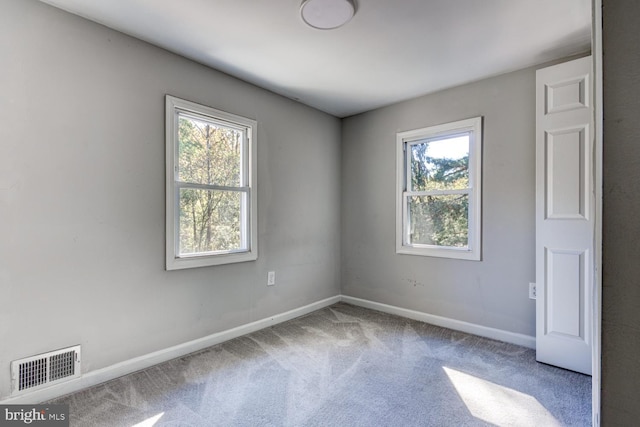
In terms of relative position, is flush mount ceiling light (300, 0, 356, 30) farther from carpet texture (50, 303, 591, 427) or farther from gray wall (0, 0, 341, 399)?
carpet texture (50, 303, 591, 427)

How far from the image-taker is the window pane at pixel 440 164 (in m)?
2.95

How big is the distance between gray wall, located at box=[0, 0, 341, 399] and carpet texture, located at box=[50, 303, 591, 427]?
1.07 ft

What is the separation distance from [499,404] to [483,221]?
1521mm

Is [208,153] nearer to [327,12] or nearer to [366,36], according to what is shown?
[327,12]

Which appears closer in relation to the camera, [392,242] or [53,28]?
[53,28]

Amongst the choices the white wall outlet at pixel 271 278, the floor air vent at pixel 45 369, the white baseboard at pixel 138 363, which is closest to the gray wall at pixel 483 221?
the white wall outlet at pixel 271 278

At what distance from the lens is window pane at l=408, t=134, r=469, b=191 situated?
295cm

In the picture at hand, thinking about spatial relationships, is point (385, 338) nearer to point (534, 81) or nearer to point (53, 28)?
point (534, 81)

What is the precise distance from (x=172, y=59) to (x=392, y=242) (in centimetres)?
269

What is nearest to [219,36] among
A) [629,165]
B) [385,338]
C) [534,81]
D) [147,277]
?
[147,277]

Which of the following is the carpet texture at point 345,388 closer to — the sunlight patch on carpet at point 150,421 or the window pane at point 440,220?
the sunlight patch on carpet at point 150,421

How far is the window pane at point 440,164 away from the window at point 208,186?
173 centimetres

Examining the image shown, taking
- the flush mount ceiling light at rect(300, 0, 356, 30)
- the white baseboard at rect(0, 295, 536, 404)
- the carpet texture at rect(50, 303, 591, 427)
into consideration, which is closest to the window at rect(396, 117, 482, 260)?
the white baseboard at rect(0, 295, 536, 404)

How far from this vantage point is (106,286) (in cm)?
200
